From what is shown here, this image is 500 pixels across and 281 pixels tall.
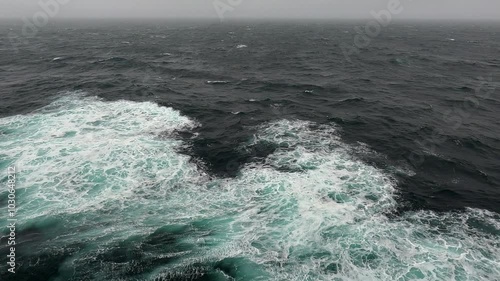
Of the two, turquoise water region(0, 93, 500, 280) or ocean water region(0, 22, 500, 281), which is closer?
turquoise water region(0, 93, 500, 280)

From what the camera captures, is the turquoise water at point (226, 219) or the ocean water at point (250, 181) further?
the ocean water at point (250, 181)

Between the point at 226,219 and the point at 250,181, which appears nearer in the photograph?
the point at 226,219

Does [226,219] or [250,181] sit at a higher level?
[250,181]

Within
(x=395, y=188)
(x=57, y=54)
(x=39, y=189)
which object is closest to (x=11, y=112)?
(x=39, y=189)

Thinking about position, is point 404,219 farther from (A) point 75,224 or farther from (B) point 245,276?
(A) point 75,224
